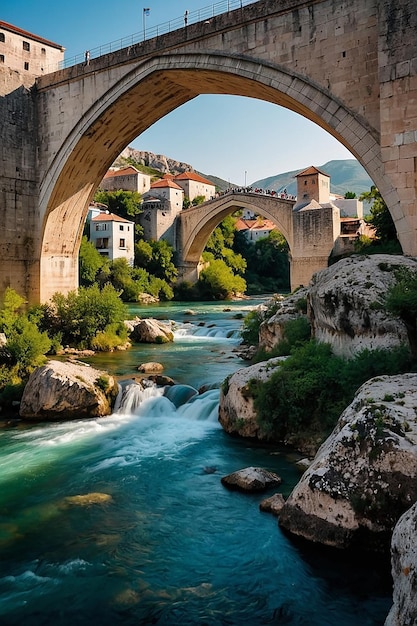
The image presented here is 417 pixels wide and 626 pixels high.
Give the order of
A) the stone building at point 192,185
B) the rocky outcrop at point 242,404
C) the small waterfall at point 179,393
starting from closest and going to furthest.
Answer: the rocky outcrop at point 242,404
the small waterfall at point 179,393
the stone building at point 192,185

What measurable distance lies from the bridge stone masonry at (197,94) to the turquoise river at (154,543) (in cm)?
580

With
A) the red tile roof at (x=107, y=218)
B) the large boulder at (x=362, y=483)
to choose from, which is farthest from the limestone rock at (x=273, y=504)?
the red tile roof at (x=107, y=218)

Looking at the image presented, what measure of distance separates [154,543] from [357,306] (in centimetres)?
400

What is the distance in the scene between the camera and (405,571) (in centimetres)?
279

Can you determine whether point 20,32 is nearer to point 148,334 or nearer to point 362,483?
point 148,334

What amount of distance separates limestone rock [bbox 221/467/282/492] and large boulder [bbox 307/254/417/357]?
2185 millimetres

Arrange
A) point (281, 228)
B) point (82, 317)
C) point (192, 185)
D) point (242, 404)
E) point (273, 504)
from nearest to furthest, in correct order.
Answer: point (273, 504)
point (242, 404)
point (82, 317)
point (281, 228)
point (192, 185)

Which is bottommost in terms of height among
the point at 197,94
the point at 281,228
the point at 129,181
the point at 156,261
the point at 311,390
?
the point at 311,390

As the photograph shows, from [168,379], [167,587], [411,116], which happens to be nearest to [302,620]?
[167,587]

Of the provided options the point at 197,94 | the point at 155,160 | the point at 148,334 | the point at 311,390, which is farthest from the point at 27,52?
the point at 155,160

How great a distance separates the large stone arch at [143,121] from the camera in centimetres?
1066

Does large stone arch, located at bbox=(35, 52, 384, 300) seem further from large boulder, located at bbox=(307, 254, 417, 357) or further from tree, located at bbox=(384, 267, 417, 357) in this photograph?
tree, located at bbox=(384, 267, 417, 357)

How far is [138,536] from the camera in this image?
5.07m

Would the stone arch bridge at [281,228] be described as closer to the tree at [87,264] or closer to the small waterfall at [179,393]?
the tree at [87,264]
